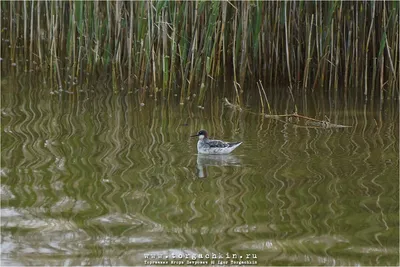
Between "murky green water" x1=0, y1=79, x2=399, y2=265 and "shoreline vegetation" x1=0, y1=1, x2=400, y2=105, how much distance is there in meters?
0.49

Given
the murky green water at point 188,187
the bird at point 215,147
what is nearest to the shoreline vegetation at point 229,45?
the murky green water at point 188,187

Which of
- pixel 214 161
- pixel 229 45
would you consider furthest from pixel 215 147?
pixel 229 45

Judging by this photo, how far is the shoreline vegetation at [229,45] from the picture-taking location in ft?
25.4

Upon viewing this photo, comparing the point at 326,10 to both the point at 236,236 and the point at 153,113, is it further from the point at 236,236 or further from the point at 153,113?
the point at 236,236

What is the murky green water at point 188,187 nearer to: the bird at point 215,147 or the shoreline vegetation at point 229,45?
the bird at point 215,147

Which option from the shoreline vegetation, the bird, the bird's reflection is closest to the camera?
the bird's reflection

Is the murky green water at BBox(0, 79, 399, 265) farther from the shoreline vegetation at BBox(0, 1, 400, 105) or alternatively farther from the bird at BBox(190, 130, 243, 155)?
the shoreline vegetation at BBox(0, 1, 400, 105)

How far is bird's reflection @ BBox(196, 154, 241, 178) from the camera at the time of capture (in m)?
5.88

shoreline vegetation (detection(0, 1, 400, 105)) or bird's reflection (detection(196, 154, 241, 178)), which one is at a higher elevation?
shoreline vegetation (detection(0, 1, 400, 105))

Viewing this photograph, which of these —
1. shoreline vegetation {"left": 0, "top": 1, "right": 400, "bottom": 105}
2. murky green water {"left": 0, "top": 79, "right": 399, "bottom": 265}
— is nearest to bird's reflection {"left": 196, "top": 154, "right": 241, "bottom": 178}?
murky green water {"left": 0, "top": 79, "right": 399, "bottom": 265}

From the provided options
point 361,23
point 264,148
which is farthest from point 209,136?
point 361,23

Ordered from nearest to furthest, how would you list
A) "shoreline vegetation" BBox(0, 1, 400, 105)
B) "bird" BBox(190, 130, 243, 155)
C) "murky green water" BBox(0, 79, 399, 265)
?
"murky green water" BBox(0, 79, 399, 265) → "bird" BBox(190, 130, 243, 155) → "shoreline vegetation" BBox(0, 1, 400, 105)

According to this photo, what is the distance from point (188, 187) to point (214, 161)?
719 millimetres

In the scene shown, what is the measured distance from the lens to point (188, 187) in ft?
17.4
